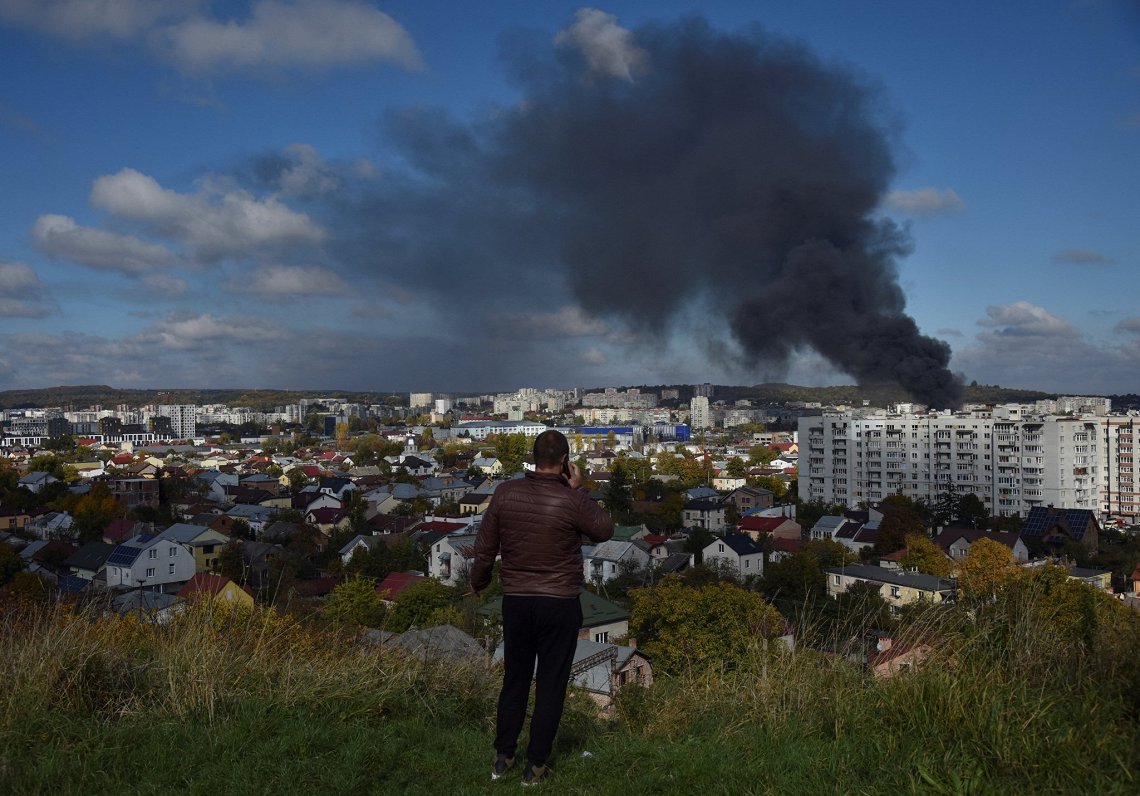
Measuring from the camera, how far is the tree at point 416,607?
13090 millimetres

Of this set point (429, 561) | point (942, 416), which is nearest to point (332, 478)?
point (429, 561)

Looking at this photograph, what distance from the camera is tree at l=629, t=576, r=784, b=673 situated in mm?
11141

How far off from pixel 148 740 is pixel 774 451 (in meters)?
63.4

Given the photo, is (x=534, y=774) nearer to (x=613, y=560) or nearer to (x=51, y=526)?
(x=613, y=560)

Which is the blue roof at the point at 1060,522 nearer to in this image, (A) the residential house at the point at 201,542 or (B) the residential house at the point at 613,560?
(B) the residential house at the point at 613,560

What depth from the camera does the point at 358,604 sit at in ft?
44.0

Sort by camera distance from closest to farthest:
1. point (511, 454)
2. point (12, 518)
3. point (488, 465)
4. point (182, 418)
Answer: point (12, 518), point (511, 454), point (488, 465), point (182, 418)

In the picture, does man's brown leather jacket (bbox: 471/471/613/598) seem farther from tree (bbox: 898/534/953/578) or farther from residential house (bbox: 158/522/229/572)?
residential house (bbox: 158/522/229/572)

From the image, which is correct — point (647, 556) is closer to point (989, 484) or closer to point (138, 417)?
point (989, 484)

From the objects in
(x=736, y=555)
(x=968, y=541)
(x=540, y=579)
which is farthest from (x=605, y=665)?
(x=968, y=541)

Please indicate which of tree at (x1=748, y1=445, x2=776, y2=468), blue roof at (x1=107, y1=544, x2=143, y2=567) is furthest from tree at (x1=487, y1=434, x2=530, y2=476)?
blue roof at (x1=107, y1=544, x2=143, y2=567)

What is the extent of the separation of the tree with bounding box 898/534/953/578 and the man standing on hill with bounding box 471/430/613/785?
18.7m

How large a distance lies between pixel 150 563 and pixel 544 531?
19.2 metres

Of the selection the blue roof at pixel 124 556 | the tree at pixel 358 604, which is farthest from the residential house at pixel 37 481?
the tree at pixel 358 604
